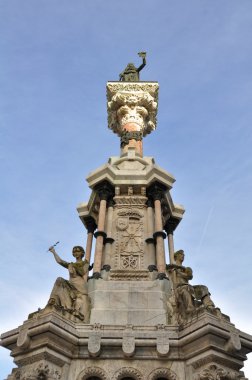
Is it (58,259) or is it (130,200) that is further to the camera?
(130,200)

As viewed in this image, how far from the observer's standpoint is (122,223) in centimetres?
1639

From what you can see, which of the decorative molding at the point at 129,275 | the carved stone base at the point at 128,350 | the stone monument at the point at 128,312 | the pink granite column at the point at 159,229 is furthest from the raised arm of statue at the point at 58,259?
the carved stone base at the point at 128,350

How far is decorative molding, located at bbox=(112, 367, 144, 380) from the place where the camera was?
11070 mm

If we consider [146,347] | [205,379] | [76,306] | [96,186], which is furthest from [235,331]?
[96,186]

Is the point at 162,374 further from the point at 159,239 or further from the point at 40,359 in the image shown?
the point at 159,239

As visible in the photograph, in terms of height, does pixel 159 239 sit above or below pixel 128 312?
above

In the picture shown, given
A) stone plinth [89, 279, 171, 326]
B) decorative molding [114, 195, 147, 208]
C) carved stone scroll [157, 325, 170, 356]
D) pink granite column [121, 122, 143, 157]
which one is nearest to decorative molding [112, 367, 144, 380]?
carved stone scroll [157, 325, 170, 356]

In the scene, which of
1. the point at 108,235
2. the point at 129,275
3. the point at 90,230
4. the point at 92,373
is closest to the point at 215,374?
the point at 92,373

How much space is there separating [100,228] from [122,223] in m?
0.87

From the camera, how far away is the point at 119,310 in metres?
13.0

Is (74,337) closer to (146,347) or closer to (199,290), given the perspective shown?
(146,347)

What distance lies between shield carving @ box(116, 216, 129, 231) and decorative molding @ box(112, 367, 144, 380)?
5.76 m

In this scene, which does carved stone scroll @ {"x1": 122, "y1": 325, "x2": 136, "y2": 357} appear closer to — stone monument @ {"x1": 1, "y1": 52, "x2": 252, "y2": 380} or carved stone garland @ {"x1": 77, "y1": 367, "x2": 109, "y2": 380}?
stone monument @ {"x1": 1, "y1": 52, "x2": 252, "y2": 380}

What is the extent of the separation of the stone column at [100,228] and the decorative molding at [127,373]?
11.5ft
